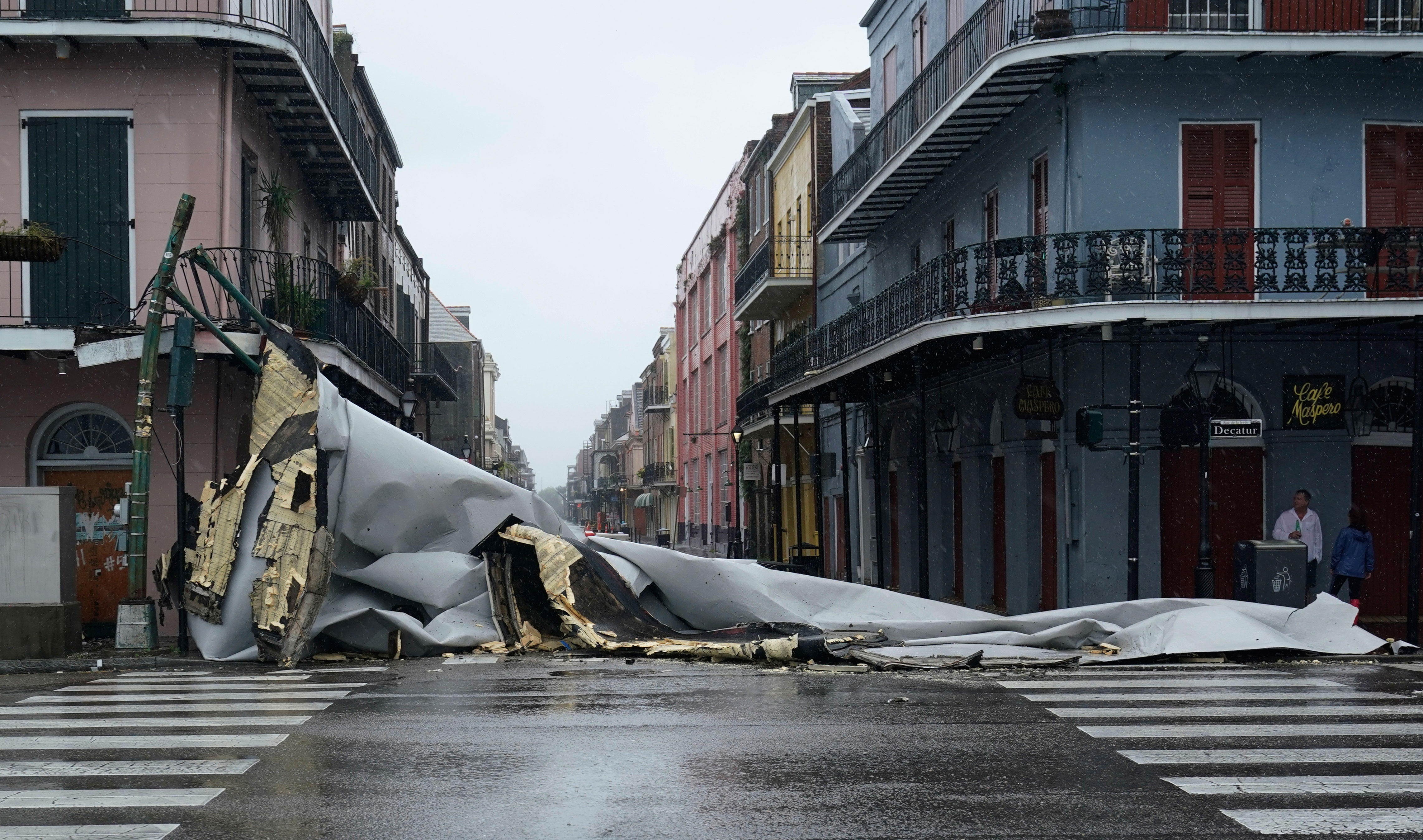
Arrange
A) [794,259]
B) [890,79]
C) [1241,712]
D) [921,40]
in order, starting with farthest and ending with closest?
[794,259] < [890,79] < [921,40] < [1241,712]

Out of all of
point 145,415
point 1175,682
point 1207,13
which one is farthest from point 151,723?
point 1207,13

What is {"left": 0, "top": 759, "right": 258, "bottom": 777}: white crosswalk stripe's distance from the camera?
289 inches

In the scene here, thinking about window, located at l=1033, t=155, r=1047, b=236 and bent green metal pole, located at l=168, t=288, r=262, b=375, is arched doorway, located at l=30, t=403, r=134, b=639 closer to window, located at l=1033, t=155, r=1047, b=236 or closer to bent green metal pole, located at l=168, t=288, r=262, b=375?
bent green metal pole, located at l=168, t=288, r=262, b=375

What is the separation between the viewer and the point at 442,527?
14500mm

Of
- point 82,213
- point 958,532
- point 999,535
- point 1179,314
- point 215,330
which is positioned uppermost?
point 82,213

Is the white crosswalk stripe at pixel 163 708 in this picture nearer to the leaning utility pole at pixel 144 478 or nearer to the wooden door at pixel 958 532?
the leaning utility pole at pixel 144 478

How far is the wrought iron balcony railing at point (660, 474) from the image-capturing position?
67250 mm

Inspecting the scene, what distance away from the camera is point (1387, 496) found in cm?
1775

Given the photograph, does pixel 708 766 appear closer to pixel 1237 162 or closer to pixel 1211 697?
pixel 1211 697

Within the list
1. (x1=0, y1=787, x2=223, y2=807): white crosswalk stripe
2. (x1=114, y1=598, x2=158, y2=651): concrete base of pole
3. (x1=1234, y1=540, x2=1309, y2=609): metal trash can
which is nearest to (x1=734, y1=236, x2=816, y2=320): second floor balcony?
(x1=1234, y1=540, x2=1309, y2=609): metal trash can

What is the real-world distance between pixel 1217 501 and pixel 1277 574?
3.59 meters

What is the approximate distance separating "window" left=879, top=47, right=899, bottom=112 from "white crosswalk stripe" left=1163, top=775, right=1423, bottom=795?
62.8ft

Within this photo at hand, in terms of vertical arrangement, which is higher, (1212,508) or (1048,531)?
(1212,508)

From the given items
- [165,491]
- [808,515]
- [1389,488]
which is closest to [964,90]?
[1389,488]
